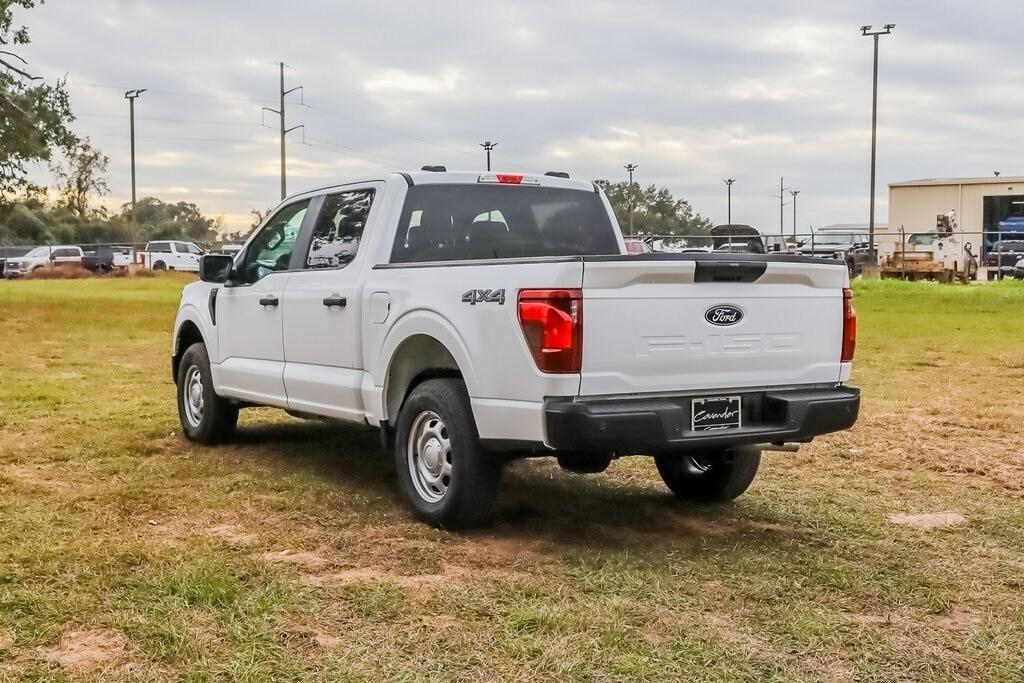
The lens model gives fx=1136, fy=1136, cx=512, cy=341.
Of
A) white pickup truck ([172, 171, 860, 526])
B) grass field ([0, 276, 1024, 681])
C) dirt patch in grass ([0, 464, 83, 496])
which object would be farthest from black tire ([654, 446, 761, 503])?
dirt patch in grass ([0, 464, 83, 496])

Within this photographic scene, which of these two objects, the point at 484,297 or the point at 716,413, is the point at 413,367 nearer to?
the point at 484,297

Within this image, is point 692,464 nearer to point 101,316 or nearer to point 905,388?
point 905,388

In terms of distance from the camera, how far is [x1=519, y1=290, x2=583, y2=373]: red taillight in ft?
15.9

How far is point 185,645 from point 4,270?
4495 cm

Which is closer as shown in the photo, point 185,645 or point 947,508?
point 185,645

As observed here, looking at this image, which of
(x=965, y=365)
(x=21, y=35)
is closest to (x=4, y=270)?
(x=21, y=35)

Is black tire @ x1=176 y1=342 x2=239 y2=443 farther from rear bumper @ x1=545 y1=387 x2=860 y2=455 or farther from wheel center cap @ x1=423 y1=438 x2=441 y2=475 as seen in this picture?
rear bumper @ x1=545 y1=387 x2=860 y2=455

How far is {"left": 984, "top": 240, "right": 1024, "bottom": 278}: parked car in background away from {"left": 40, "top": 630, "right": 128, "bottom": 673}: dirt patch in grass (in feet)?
112

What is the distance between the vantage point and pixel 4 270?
1756 inches

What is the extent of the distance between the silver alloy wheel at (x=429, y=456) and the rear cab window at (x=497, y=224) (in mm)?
1047

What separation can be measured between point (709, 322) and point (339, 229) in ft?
8.45

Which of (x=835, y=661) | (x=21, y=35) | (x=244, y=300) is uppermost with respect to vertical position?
(x=21, y=35)

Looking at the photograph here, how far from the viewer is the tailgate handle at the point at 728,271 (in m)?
5.15

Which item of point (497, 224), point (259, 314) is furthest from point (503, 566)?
point (259, 314)
